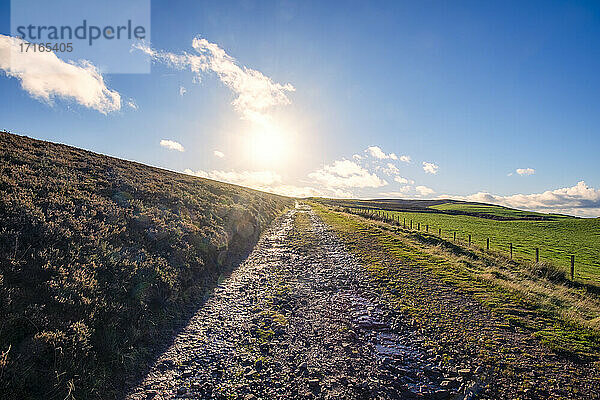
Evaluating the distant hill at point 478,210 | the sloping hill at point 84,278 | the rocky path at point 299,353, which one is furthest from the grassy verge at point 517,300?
the distant hill at point 478,210

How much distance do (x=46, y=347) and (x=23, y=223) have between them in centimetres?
519

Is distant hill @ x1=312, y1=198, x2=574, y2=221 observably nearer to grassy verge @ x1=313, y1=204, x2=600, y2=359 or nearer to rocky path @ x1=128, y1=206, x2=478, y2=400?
grassy verge @ x1=313, y1=204, x2=600, y2=359

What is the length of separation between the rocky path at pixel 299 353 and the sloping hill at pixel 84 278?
37.0 inches

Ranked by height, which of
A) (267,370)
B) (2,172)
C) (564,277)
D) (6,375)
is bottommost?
(564,277)

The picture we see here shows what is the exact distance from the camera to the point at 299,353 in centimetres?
682

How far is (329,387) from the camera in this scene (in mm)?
5613

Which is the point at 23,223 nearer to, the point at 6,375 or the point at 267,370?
the point at 6,375

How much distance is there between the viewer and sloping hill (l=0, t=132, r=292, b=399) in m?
5.27

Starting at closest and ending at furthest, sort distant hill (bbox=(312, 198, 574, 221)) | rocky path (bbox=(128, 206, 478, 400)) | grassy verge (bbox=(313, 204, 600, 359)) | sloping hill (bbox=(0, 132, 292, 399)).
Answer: sloping hill (bbox=(0, 132, 292, 399))
rocky path (bbox=(128, 206, 478, 400))
grassy verge (bbox=(313, 204, 600, 359))
distant hill (bbox=(312, 198, 574, 221))

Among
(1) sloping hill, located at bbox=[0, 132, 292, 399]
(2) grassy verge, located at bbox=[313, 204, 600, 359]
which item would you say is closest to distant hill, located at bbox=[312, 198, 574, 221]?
(2) grassy verge, located at bbox=[313, 204, 600, 359]

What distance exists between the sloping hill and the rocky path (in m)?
0.94

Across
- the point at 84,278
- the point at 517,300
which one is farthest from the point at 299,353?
the point at 517,300

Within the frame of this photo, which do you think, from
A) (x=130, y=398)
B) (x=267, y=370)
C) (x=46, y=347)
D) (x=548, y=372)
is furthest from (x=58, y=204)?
(x=548, y=372)

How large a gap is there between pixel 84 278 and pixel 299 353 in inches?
246
